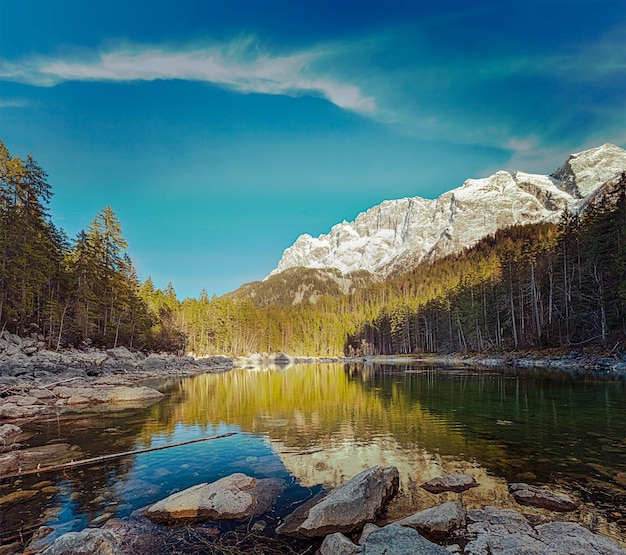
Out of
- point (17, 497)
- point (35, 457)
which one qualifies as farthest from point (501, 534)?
point (35, 457)

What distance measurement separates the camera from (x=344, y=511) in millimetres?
8562

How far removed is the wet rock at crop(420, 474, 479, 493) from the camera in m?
10.6

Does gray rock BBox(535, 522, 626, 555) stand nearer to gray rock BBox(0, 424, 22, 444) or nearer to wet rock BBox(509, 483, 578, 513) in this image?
wet rock BBox(509, 483, 578, 513)

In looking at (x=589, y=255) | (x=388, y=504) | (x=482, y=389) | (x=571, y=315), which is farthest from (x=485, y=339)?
(x=388, y=504)

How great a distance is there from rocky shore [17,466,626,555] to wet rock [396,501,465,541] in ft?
0.06

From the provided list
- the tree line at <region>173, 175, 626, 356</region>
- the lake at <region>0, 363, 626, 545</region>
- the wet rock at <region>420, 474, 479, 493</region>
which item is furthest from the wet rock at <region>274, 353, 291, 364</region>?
the wet rock at <region>420, 474, 479, 493</region>

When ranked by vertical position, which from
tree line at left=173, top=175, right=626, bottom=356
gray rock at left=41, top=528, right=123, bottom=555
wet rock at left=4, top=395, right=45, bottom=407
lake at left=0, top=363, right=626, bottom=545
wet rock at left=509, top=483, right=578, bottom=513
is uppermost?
tree line at left=173, top=175, right=626, bottom=356

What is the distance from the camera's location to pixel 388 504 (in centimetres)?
964

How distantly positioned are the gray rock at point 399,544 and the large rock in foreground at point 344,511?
183 centimetres

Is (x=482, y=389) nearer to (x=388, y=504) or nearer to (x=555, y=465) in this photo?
(x=555, y=465)

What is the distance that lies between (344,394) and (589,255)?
131ft

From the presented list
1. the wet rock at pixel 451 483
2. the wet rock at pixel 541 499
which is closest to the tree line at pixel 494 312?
the wet rock at pixel 541 499

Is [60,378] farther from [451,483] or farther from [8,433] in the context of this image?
[451,483]

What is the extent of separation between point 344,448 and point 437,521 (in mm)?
8025
